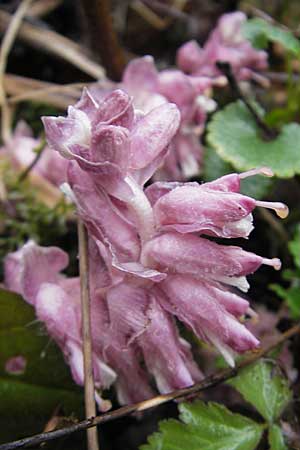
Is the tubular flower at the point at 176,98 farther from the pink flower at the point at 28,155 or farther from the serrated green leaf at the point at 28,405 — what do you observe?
the serrated green leaf at the point at 28,405

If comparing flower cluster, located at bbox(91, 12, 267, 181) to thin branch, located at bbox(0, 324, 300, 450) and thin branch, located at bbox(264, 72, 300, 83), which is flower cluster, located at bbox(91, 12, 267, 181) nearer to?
thin branch, located at bbox(264, 72, 300, 83)

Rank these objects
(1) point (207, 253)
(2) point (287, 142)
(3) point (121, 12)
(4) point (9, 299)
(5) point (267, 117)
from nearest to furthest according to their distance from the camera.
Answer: (1) point (207, 253) → (4) point (9, 299) → (2) point (287, 142) → (5) point (267, 117) → (3) point (121, 12)

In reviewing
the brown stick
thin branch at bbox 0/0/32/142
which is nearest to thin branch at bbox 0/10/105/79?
thin branch at bbox 0/0/32/142

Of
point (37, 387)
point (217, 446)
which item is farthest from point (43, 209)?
point (217, 446)

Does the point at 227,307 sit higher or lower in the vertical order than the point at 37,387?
higher

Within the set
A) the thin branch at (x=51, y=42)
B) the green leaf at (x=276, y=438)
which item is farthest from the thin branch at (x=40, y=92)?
the green leaf at (x=276, y=438)

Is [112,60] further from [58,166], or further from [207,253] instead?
[207,253]

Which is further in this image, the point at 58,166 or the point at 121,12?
the point at 121,12
